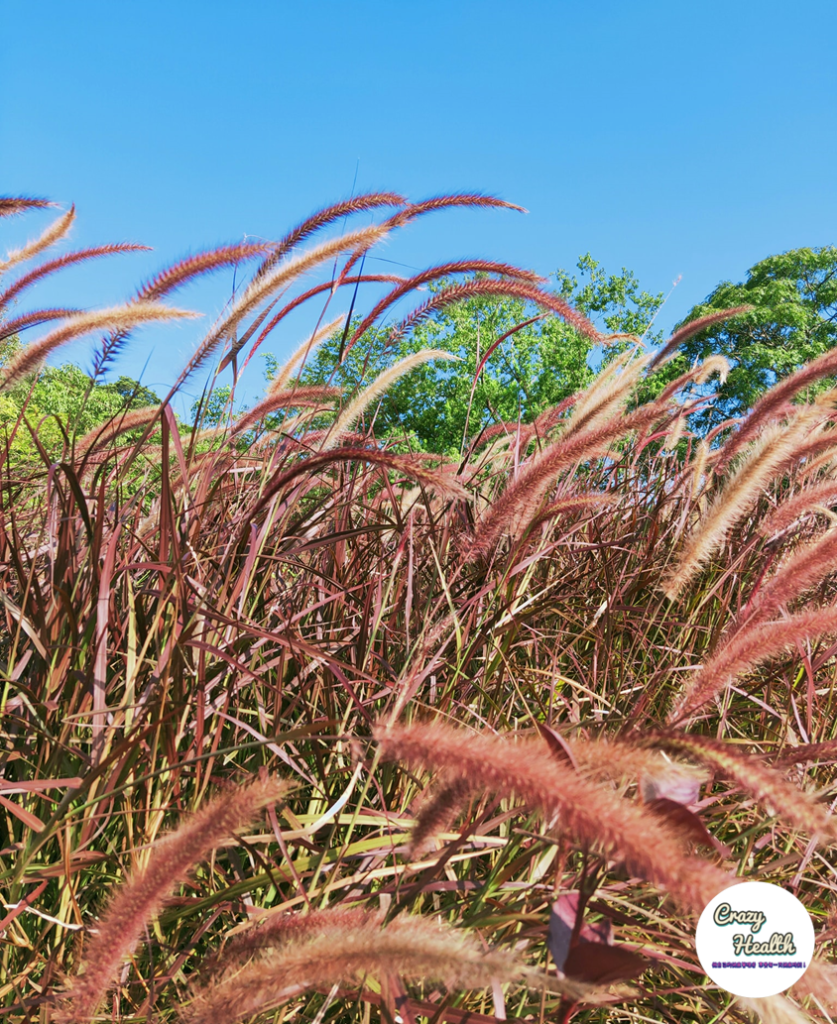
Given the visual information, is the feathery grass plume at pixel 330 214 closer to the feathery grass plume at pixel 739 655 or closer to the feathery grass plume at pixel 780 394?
the feathery grass plume at pixel 780 394

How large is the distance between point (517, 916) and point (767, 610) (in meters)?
0.62

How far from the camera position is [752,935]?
2.68 ft

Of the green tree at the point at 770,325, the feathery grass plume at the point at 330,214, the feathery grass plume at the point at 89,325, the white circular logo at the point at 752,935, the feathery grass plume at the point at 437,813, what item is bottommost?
the white circular logo at the point at 752,935

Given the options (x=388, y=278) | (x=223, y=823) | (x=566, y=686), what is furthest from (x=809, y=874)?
(x=388, y=278)

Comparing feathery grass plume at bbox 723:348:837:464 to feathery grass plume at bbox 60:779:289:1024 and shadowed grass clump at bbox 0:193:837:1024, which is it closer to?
shadowed grass clump at bbox 0:193:837:1024

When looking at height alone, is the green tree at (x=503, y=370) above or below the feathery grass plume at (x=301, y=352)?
above

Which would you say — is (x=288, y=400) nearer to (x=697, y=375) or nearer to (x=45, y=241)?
(x=45, y=241)

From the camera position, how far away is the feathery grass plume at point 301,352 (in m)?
2.05

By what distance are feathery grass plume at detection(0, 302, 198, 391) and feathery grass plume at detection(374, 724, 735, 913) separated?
161 centimetres

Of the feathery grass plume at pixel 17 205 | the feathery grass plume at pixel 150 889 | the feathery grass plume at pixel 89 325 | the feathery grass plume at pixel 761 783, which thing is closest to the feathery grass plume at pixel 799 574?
the feathery grass plume at pixel 761 783

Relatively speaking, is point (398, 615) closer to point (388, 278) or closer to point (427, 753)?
point (388, 278)

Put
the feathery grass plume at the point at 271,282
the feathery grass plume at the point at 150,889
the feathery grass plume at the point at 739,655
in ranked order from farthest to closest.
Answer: the feathery grass plume at the point at 271,282
the feathery grass plume at the point at 739,655
the feathery grass plume at the point at 150,889

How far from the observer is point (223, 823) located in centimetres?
74

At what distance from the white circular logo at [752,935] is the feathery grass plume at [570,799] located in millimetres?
263
